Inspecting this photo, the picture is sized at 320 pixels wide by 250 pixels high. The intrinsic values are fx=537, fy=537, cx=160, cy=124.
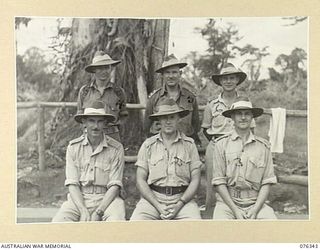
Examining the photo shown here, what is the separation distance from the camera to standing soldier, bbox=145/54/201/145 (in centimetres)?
289

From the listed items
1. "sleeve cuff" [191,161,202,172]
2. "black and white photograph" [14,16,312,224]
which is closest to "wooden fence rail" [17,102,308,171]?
"black and white photograph" [14,16,312,224]

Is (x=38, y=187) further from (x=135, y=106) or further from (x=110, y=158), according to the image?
(x=135, y=106)

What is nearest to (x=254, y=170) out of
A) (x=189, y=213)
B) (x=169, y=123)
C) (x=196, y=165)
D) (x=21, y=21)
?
(x=196, y=165)

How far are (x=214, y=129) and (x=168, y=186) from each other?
395 millimetres

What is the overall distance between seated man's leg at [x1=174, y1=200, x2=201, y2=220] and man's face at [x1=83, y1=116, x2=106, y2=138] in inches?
23.5

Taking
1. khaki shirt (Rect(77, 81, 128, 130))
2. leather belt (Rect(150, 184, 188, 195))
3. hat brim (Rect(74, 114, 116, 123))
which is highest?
khaki shirt (Rect(77, 81, 128, 130))

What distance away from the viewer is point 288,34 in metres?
2.89

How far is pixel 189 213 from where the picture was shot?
286cm

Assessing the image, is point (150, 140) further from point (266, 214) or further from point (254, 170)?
point (266, 214)

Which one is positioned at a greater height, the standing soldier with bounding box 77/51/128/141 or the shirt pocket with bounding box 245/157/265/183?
the standing soldier with bounding box 77/51/128/141

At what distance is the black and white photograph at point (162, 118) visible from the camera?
2.85m

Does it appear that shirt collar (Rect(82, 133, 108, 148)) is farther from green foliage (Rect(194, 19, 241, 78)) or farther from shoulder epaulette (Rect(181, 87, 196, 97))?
green foliage (Rect(194, 19, 241, 78))

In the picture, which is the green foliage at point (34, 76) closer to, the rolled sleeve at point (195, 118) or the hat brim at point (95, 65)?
the hat brim at point (95, 65)

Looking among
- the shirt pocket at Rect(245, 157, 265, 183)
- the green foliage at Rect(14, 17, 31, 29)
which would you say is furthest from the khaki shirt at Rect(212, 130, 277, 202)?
the green foliage at Rect(14, 17, 31, 29)
